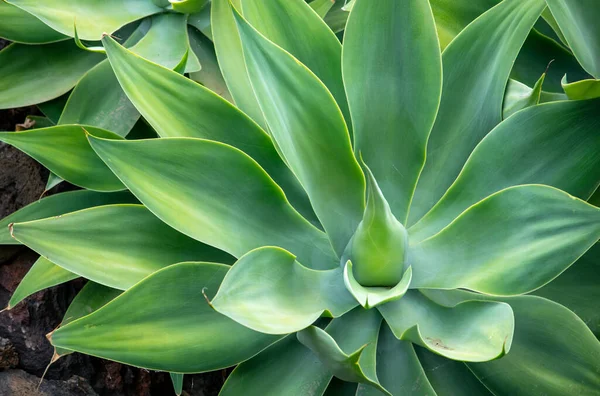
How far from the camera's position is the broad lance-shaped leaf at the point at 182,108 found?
30.1 inches

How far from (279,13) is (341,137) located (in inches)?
7.2

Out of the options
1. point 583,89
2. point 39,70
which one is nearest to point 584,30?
point 583,89

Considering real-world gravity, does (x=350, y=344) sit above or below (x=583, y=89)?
below

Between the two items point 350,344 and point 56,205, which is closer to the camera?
point 350,344

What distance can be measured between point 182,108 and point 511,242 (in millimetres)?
415

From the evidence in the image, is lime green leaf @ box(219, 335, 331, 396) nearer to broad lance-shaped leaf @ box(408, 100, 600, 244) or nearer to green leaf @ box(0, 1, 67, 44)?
broad lance-shaped leaf @ box(408, 100, 600, 244)

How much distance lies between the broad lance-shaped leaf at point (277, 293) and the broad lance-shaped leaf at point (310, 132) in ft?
0.22

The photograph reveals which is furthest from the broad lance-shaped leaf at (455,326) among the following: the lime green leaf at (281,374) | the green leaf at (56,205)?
the green leaf at (56,205)

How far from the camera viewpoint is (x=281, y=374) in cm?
76

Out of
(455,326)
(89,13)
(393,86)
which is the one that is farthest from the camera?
(89,13)

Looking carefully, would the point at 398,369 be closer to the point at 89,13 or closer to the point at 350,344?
the point at 350,344

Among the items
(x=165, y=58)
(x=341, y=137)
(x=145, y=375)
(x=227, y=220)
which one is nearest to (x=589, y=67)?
(x=341, y=137)

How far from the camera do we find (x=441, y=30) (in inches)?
36.9

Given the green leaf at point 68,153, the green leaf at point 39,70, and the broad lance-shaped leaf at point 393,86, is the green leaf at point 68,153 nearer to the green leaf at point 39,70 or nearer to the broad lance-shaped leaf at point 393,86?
the green leaf at point 39,70
